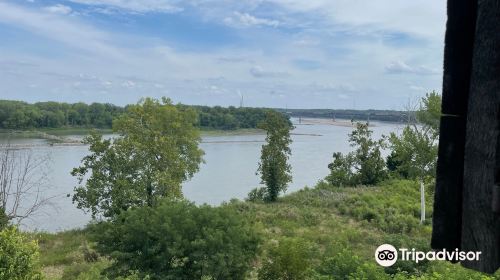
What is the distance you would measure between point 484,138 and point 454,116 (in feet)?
0.53

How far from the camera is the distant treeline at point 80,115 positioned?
41188 millimetres

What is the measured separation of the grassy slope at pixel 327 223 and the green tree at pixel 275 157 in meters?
1.00

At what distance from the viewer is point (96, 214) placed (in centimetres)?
2320

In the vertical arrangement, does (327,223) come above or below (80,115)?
below

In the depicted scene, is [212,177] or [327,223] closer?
[327,223]

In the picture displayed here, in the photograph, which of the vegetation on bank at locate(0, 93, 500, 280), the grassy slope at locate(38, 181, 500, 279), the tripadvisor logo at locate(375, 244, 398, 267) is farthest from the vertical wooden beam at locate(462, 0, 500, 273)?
the grassy slope at locate(38, 181, 500, 279)

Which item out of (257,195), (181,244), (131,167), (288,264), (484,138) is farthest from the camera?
(257,195)

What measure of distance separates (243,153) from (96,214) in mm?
28695

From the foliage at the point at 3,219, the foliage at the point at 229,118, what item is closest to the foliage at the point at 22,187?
the foliage at the point at 3,219

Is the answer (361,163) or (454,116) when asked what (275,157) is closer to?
(361,163)

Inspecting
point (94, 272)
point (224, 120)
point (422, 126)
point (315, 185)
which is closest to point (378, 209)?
point (422, 126)

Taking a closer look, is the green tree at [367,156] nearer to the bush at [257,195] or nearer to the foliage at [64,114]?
the bush at [257,195]

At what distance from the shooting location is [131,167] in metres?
23.3

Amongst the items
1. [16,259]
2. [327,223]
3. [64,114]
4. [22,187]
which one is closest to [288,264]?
[16,259]
